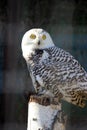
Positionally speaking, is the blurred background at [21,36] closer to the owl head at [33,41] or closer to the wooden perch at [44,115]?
the owl head at [33,41]

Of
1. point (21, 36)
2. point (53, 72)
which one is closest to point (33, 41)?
point (53, 72)

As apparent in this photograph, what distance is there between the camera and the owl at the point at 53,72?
5.98 feet

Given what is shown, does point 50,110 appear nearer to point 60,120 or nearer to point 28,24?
point 60,120

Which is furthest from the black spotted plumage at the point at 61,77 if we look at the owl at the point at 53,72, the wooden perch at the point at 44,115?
the wooden perch at the point at 44,115

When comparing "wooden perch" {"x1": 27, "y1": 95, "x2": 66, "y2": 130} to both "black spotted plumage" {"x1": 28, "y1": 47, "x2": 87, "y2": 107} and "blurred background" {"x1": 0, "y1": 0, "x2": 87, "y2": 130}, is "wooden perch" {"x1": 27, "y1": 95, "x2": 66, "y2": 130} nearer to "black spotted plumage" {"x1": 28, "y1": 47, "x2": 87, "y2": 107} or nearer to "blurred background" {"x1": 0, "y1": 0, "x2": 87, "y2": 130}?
"black spotted plumage" {"x1": 28, "y1": 47, "x2": 87, "y2": 107}

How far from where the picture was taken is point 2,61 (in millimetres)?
2119

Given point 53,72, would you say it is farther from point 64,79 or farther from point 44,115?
point 44,115

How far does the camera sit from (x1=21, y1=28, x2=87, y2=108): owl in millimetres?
1821

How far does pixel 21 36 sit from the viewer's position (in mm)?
2102

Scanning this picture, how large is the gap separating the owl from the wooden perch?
196 millimetres

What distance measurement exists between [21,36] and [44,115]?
0.55 metres

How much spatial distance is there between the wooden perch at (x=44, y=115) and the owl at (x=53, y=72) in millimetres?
196

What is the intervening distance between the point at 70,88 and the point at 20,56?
0.40 meters

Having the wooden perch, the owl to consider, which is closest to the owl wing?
the owl
